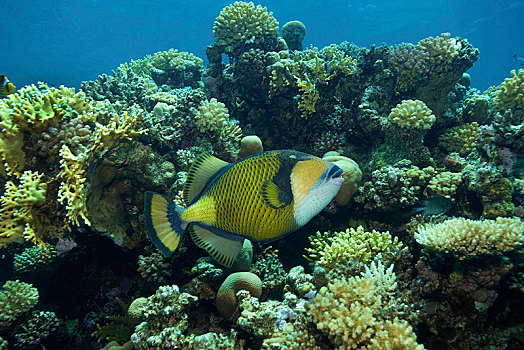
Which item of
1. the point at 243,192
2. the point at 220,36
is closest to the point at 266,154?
the point at 243,192

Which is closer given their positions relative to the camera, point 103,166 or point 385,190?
point 103,166

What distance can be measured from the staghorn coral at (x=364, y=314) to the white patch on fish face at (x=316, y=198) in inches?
31.7

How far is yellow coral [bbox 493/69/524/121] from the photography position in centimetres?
502

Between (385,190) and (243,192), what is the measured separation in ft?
8.66

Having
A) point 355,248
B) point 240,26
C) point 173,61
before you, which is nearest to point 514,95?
point 355,248

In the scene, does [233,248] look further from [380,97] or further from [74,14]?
[74,14]

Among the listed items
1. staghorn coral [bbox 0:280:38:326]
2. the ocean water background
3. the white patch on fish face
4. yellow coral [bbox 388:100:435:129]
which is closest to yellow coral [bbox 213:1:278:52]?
yellow coral [bbox 388:100:435:129]

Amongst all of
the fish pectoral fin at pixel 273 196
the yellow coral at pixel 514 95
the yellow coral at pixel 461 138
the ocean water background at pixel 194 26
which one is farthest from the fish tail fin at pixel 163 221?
the ocean water background at pixel 194 26

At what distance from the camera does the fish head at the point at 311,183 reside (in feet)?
5.92

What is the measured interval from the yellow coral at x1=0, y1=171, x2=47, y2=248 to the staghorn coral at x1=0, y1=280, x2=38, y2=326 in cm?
178

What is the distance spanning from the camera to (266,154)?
6.24 feet

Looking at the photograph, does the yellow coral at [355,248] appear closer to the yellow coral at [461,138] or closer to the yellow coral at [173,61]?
Result: the yellow coral at [461,138]

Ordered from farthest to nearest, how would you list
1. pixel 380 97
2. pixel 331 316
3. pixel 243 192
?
1. pixel 380 97
2. pixel 331 316
3. pixel 243 192

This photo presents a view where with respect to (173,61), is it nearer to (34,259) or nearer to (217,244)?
(34,259)
